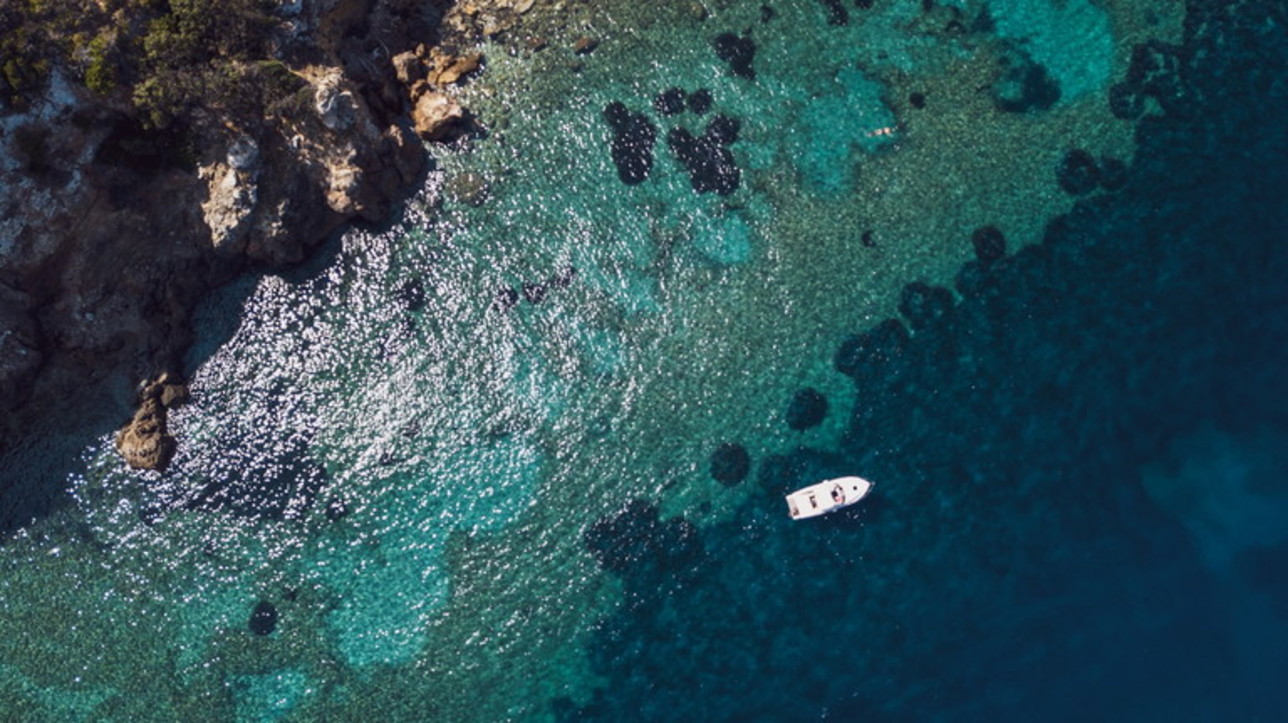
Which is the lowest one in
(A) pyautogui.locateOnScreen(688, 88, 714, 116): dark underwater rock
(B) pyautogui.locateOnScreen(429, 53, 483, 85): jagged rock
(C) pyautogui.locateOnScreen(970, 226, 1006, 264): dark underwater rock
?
(C) pyautogui.locateOnScreen(970, 226, 1006, 264): dark underwater rock

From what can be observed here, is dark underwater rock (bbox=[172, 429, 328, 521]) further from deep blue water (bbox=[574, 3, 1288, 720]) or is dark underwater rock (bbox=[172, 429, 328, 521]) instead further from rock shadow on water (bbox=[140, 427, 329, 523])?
deep blue water (bbox=[574, 3, 1288, 720])

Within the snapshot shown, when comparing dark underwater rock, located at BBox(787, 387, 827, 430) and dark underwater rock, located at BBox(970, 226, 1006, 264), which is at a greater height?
dark underwater rock, located at BBox(970, 226, 1006, 264)

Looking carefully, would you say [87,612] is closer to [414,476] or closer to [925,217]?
[414,476]

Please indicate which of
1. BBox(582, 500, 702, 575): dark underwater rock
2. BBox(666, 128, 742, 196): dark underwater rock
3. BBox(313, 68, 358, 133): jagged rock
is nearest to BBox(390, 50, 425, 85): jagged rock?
BBox(313, 68, 358, 133): jagged rock

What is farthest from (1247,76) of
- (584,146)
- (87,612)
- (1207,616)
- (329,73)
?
(87,612)

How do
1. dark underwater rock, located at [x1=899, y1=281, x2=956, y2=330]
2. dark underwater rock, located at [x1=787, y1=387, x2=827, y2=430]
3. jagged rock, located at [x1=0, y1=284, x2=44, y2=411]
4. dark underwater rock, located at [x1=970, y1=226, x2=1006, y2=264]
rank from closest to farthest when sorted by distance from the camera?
jagged rock, located at [x1=0, y1=284, x2=44, y2=411] < dark underwater rock, located at [x1=787, y1=387, x2=827, y2=430] < dark underwater rock, located at [x1=899, y1=281, x2=956, y2=330] < dark underwater rock, located at [x1=970, y1=226, x2=1006, y2=264]

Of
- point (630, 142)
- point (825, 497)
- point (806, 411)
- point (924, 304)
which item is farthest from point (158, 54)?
point (924, 304)
